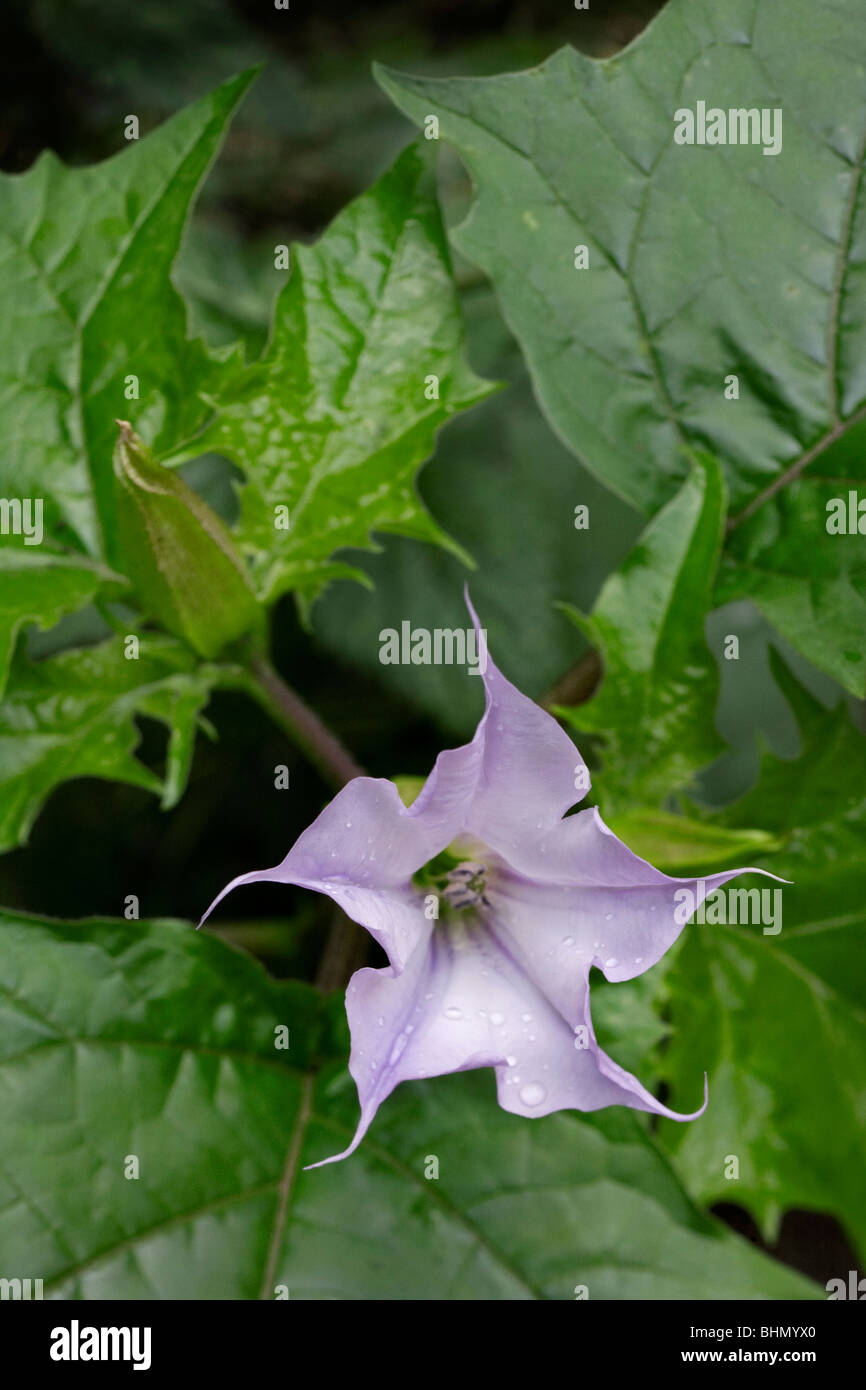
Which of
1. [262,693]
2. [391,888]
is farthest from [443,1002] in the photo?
[262,693]

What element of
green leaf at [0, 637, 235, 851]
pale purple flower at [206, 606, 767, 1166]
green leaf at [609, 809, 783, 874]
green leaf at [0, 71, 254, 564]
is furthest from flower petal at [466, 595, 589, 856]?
green leaf at [0, 71, 254, 564]

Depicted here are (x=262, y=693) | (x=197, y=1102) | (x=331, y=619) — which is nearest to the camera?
(x=197, y=1102)

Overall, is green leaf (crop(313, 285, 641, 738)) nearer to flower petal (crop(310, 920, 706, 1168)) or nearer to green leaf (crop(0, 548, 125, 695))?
green leaf (crop(0, 548, 125, 695))

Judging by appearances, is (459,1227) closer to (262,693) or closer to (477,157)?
(262,693)

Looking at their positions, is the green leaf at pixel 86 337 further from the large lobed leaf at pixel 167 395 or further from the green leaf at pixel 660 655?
the green leaf at pixel 660 655

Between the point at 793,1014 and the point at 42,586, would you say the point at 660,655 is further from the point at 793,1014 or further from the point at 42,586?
the point at 42,586
